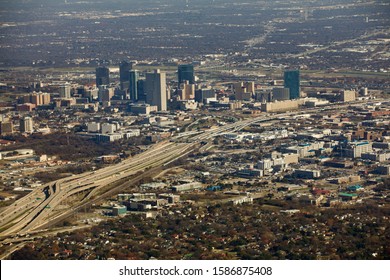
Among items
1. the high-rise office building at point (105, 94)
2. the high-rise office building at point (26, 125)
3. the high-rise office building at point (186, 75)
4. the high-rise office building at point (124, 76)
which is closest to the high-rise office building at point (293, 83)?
the high-rise office building at point (186, 75)

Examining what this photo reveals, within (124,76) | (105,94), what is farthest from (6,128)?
(124,76)

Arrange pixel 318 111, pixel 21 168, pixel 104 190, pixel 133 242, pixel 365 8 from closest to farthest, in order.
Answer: pixel 133 242 < pixel 104 190 < pixel 21 168 < pixel 318 111 < pixel 365 8

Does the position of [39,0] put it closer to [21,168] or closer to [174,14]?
[174,14]

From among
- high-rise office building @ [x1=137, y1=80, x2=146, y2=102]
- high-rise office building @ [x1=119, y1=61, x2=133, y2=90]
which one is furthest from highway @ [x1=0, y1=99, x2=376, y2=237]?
high-rise office building @ [x1=119, y1=61, x2=133, y2=90]

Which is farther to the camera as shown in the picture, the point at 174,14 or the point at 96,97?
the point at 174,14

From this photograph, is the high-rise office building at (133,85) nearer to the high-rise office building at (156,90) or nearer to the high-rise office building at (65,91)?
the high-rise office building at (156,90)

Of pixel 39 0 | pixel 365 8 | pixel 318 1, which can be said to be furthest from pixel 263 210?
pixel 318 1

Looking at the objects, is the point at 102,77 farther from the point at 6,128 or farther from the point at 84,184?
the point at 84,184
